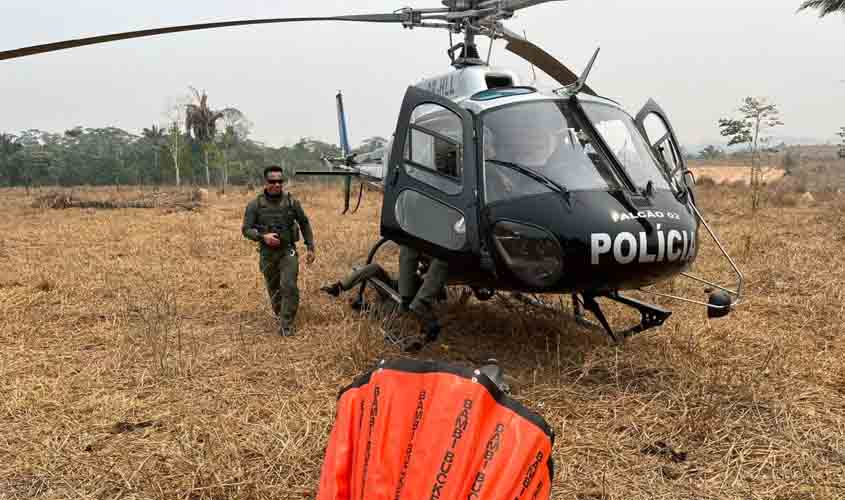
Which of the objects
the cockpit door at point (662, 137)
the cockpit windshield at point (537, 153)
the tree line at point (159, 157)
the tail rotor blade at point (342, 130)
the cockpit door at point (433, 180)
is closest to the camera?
the cockpit windshield at point (537, 153)

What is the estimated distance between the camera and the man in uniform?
5.48 metres

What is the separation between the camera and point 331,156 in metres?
8.59

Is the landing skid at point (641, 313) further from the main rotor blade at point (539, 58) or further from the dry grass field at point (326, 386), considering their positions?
the main rotor blade at point (539, 58)

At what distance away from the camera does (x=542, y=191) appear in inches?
150

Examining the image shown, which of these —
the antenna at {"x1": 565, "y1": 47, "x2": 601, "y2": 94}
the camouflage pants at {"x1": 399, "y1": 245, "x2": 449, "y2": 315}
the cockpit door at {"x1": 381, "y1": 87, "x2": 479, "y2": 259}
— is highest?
the antenna at {"x1": 565, "y1": 47, "x2": 601, "y2": 94}

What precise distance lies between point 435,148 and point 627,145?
4.61ft

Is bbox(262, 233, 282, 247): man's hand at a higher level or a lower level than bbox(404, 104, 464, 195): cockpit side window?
lower

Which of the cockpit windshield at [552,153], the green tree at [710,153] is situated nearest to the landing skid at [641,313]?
the cockpit windshield at [552,153]

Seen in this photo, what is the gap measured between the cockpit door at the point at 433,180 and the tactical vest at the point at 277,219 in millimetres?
1335

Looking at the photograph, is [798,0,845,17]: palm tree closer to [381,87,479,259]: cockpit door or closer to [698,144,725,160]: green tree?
[381,87,479,259]: cockpit door

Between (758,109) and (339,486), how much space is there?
16745 millimetres

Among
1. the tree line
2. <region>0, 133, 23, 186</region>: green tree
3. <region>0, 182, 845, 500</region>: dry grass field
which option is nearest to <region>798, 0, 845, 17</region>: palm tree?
<region>0, 182, 845, 500</region>: dry grass field

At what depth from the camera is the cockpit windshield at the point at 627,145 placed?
13.8 feet

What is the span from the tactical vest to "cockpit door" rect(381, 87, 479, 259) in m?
1.34
